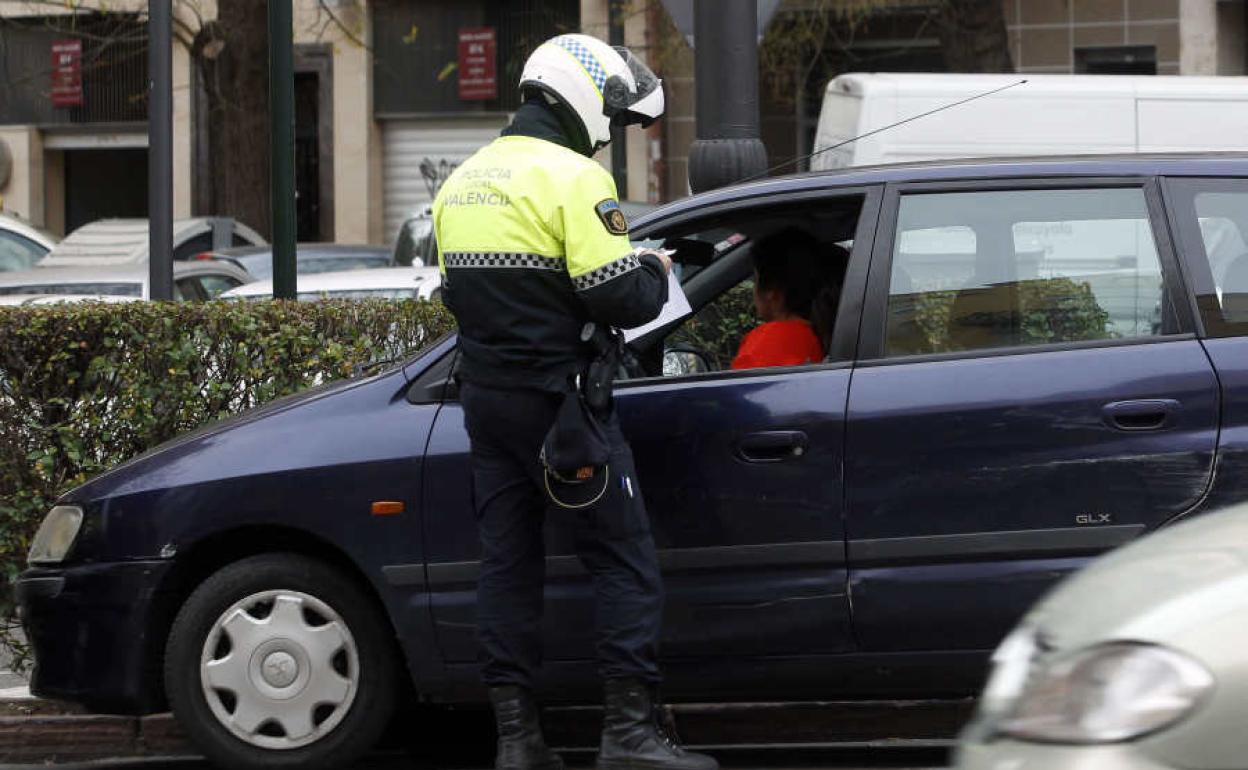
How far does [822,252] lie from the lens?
5.87m

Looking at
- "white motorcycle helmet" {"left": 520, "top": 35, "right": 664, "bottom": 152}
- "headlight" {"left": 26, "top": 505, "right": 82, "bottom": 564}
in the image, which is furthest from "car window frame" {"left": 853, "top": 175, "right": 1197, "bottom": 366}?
"headlight" {"left": 26, "top": 505, "right": 82, "bottom": 564}

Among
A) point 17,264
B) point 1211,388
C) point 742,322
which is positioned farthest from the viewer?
point 17,264

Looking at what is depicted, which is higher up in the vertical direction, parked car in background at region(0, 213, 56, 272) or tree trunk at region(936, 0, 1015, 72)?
tree trunk at region(936, 0, 1015, 72)

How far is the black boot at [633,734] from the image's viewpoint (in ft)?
17.1

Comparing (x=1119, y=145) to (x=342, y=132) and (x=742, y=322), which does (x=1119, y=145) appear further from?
(x=342, y=132)

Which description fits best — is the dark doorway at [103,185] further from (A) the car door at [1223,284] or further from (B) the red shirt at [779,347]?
(A) the car door at [1223,284]

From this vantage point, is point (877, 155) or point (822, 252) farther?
point (877, 155)

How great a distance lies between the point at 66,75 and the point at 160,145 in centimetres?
2256

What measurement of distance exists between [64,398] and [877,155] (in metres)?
5.93

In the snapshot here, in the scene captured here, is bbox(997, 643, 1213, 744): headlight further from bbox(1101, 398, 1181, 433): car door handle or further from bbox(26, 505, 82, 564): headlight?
bbox(26, 505, 82, 564): headlight

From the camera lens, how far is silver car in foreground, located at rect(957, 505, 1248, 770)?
2.95 metres

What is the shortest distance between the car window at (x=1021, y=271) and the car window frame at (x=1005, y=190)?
2cm

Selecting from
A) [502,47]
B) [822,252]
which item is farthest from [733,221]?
[502,47]

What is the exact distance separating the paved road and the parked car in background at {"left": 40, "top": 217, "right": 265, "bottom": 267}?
8.99 metres
